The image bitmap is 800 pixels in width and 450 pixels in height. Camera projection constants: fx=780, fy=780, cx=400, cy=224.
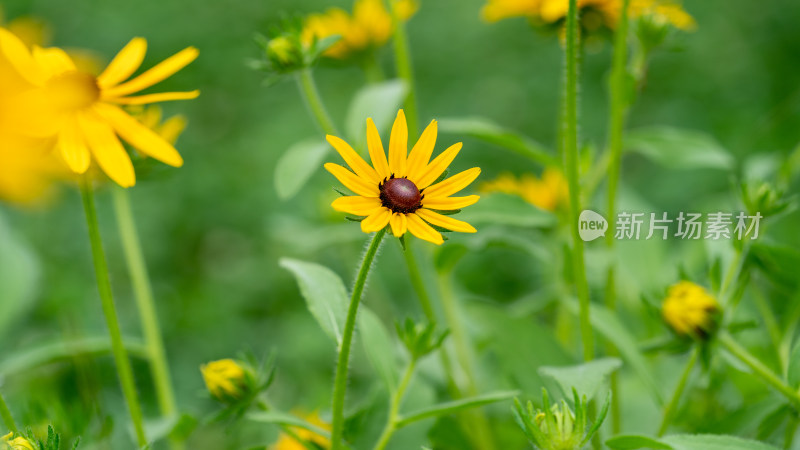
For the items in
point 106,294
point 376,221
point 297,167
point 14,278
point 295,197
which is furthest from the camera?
point 295,197

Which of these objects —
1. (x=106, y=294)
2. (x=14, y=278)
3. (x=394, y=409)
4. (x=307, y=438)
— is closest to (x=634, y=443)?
(x=394, y=409)

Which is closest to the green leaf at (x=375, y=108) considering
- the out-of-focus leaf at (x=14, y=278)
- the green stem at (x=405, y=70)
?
the green stem at (x=405, y=70)

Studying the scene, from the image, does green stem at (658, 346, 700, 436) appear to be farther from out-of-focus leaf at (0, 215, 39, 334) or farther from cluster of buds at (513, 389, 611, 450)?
out-of-focus leaf at (0, 215, 39, 334)

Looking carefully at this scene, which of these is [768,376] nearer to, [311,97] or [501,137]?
[501,137]

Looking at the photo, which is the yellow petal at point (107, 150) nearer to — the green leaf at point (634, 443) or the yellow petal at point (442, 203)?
the yellow petal at point (442, 203)

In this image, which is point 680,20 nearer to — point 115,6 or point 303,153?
point 303,153

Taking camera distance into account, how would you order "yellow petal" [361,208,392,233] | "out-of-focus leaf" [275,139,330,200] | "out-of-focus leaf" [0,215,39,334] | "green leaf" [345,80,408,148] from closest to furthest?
"yellow petal" [361,208,392,233] → "out-of-focus leaf" [275,139,330,200] → "green leaf" [345,80,408,148] → "out-of-focus leaf" [0,215,39,334]

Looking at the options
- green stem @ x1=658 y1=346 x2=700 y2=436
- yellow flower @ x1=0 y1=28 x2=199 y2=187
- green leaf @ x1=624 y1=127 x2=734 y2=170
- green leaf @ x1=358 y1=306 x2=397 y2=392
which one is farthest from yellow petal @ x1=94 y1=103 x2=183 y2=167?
green leaf @ x1=624 y1=127 x2=734 y2=170
